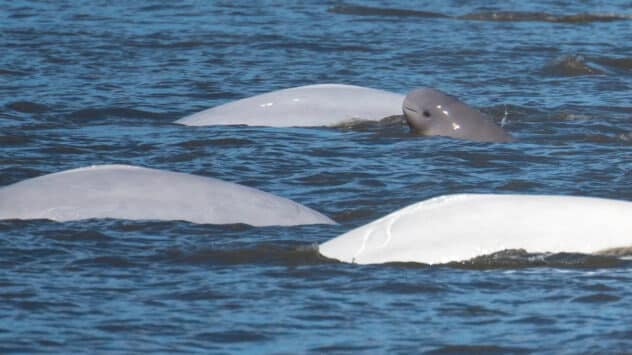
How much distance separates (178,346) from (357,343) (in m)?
0.88

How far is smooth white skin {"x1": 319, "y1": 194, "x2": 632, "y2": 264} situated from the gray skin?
5700 mm

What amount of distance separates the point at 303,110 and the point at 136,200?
5.56 metres

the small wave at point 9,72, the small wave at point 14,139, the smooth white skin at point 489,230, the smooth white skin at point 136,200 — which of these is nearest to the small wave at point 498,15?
the small wave at point 9,72

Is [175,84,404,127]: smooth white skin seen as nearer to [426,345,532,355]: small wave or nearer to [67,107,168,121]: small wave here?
[67,107,168,121]: small wave

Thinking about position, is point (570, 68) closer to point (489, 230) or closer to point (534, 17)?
point (534, 17)

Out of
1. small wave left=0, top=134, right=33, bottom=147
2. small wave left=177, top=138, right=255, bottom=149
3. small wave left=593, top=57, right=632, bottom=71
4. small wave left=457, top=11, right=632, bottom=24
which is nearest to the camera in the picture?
small wave left=0, top=134, right=33, bottom=147

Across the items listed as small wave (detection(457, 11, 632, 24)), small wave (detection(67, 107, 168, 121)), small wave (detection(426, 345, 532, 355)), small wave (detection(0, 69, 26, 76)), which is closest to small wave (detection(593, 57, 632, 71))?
small wave (detection(457, 11, 632, 24))

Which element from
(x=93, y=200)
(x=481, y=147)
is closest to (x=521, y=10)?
(x=481, y=147)

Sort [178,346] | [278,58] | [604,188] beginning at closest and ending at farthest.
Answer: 1. [178,346]
2. [604,188]
3. [278,58]

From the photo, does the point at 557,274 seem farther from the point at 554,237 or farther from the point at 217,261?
the point at 217,261

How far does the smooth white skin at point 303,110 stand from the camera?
16828 millimetres

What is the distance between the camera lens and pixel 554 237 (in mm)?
10203

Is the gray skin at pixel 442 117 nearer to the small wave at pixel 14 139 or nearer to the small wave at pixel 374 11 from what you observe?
the small wave at pixel 14 139

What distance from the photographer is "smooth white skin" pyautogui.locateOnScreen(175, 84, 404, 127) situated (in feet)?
55.2
